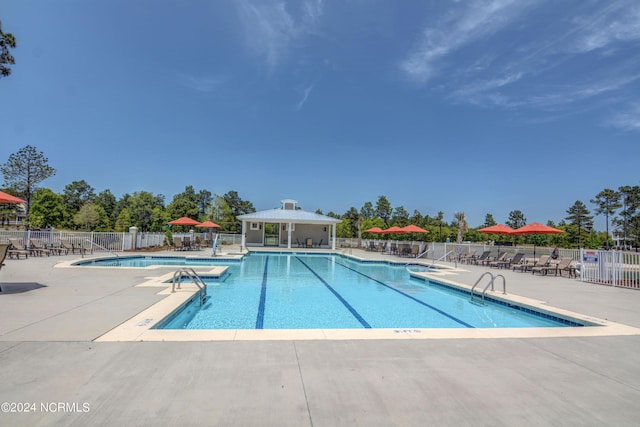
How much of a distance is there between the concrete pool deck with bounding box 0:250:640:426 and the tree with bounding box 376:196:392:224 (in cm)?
4734

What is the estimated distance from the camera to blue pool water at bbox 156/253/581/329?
642 centimetres

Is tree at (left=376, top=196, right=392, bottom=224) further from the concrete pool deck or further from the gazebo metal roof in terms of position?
the concrete pool deck

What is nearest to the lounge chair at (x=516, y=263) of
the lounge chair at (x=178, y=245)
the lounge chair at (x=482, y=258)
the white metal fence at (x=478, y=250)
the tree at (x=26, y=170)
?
the white metal fence at (x=478, y=250)

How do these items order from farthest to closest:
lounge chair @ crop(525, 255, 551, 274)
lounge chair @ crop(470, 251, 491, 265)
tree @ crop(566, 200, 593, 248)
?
tree @ crop(566, 200, 593, 248) < lounge chair @ crop(470, 251, 491, 265) < lounge chair @ crop(525, 255, 551, 274)

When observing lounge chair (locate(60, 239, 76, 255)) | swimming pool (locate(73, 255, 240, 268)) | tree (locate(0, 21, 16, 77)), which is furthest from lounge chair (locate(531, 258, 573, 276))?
tree (locate(0, 21, 16, 77))

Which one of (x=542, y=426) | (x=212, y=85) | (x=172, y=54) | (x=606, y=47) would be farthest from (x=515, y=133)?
(x=542, y=426)

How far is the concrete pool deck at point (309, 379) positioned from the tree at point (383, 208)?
47.3 metres

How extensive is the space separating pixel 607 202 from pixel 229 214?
4692 centimetres

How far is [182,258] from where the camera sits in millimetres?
16469

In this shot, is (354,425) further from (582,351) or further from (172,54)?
(172,54)

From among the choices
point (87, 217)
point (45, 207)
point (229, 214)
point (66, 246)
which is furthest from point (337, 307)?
point (87, 217)

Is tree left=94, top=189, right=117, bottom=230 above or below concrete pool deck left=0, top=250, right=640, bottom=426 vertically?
above

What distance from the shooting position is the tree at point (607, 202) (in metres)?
37.9

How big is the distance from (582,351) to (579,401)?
164cm
